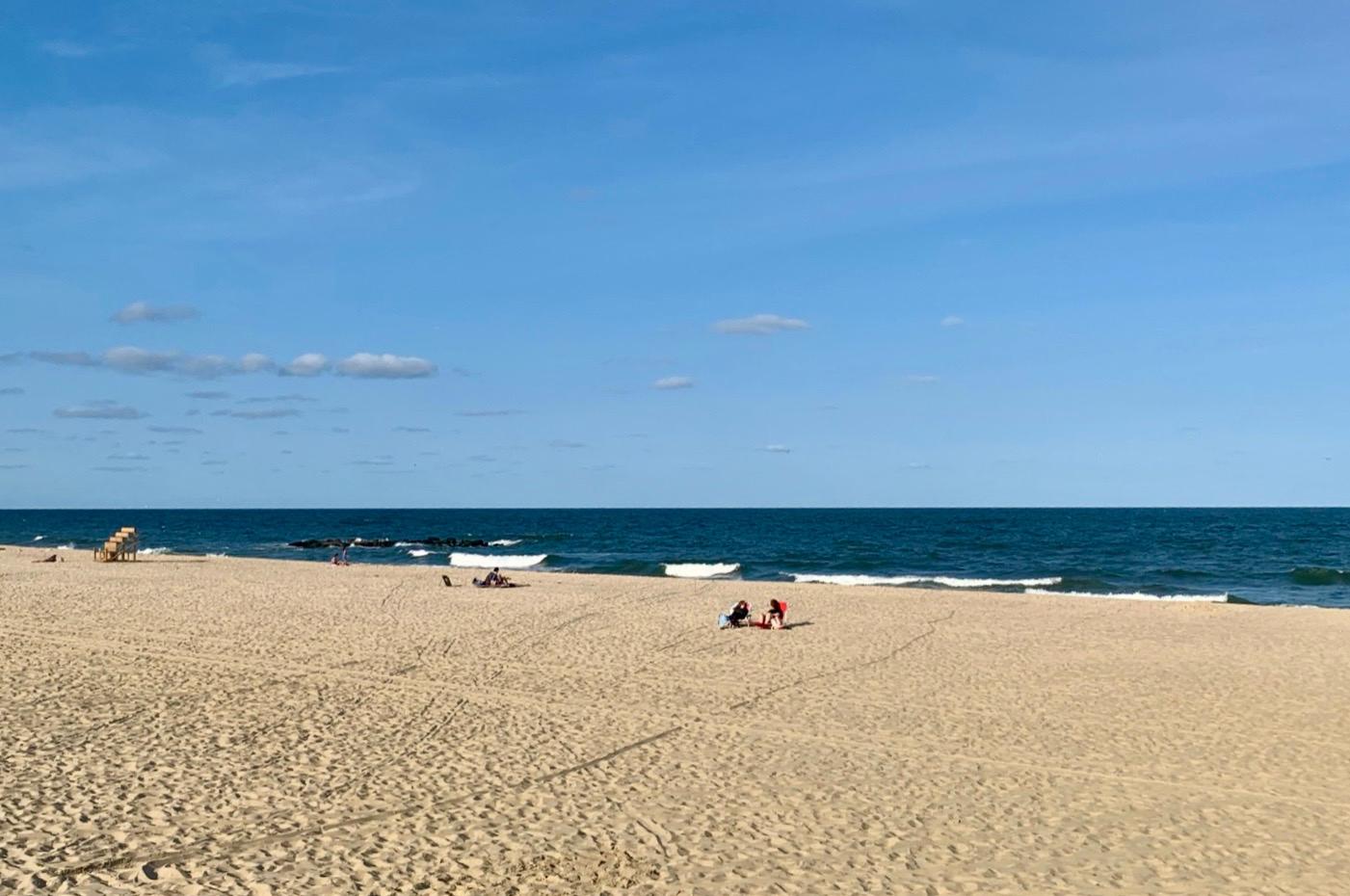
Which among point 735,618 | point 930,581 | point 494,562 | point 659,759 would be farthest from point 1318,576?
point 659,759

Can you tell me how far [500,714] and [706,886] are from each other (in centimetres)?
587

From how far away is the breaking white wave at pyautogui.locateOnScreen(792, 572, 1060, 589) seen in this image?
39875mm

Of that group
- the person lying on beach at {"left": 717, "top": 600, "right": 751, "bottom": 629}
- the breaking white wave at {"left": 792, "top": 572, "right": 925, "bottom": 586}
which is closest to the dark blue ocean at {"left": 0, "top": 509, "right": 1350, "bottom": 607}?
the breaking white wave at {"left": 792, "top": 572, "right": 925, "bottom": 586}

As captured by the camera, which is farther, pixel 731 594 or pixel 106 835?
pixel 731 594

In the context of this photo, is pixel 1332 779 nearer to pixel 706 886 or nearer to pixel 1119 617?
pixel 706 886

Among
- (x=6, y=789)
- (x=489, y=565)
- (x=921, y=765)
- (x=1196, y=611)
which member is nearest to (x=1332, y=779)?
(x=921, y=765)

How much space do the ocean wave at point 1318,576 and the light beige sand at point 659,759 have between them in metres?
23.0

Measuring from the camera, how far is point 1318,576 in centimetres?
4194

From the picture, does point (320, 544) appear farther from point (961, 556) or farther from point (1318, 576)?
point (1318, 576)

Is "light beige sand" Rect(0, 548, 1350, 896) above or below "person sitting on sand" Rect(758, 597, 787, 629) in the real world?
below

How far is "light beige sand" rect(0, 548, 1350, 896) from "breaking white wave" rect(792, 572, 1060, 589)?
18.4 m

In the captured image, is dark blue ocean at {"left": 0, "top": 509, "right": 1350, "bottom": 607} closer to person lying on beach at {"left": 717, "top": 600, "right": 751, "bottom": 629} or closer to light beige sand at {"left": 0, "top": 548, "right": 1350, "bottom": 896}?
person lying on beach at {"left": 717, "top": 600, "right": 751, "bottom": 629}

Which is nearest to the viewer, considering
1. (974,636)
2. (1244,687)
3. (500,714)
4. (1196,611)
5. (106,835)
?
(106,835)

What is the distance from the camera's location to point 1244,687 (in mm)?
15594
